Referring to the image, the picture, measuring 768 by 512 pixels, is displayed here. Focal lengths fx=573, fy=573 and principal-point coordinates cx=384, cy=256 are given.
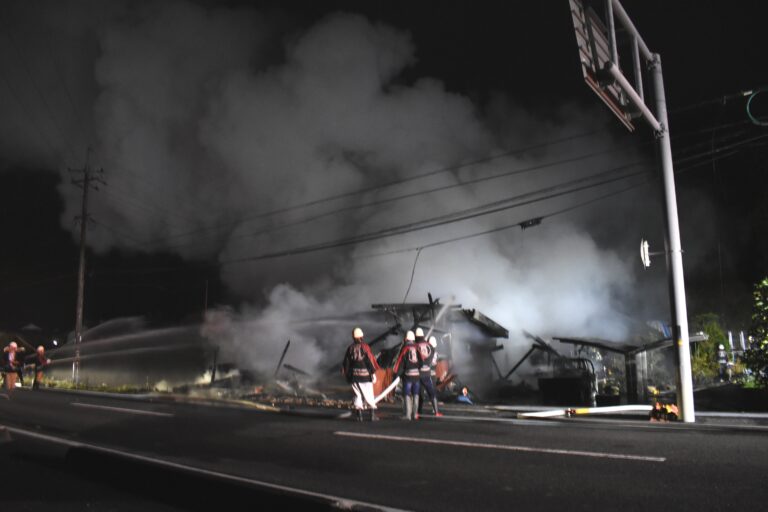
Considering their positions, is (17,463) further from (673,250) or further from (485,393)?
(485,393)

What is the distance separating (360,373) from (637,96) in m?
6.30

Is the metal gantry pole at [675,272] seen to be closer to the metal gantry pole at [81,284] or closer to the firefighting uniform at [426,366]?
the firefighting uniform at [426,366]

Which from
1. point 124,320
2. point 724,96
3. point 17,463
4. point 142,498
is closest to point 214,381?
point 17,463

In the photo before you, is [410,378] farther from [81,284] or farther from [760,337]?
[81,284]

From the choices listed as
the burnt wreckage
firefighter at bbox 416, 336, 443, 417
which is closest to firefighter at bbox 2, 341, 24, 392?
the burnt wreckage

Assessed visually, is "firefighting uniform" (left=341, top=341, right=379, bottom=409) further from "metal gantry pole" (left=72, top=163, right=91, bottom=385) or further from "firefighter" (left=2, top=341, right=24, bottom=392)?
"metal gantry pole" (left=72, top=163, right=91, bottom=385)

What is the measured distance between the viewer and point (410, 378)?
10141mm

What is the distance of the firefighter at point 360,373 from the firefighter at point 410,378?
553mm

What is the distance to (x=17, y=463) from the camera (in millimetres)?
6523

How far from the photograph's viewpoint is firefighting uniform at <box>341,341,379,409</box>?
10.0 metres

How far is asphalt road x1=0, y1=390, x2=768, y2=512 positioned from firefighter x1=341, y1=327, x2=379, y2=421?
61 cm

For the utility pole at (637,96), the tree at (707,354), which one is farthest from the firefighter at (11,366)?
the tree at (707,354)

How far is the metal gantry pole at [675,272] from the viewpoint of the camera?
8914mm

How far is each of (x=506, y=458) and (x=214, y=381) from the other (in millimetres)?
14969
